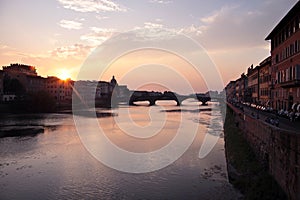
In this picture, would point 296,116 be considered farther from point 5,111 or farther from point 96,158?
point 5,111

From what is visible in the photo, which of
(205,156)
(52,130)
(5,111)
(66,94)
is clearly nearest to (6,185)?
(205,156)

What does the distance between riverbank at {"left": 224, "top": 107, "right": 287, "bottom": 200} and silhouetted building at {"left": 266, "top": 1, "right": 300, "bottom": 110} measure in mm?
5507

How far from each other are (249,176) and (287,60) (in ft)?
45.9

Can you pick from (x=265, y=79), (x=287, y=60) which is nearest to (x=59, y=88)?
(x=265, y=79)

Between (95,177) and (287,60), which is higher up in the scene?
(287,60)

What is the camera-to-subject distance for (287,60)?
78.6 ft

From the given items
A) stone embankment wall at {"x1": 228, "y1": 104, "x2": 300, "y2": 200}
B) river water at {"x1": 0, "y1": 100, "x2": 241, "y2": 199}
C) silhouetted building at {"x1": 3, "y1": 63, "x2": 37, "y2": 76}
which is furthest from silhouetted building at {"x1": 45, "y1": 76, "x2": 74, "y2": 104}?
stone embankment wall at {"x1": 228, "y1": 104, "x2": 300, "y2": 200}

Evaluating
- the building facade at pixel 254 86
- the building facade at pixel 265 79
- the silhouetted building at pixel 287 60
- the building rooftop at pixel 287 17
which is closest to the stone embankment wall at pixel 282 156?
the silhouetted building at pixel 287 60

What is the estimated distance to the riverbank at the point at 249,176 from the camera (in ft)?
35.4

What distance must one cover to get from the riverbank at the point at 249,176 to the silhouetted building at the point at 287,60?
5.51 m

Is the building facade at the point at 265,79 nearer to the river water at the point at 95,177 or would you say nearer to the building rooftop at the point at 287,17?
the building rooftop at the point at 287,17

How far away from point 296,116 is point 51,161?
15.6 metres

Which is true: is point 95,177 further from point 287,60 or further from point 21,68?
point 21,68

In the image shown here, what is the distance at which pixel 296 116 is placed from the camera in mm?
17484
